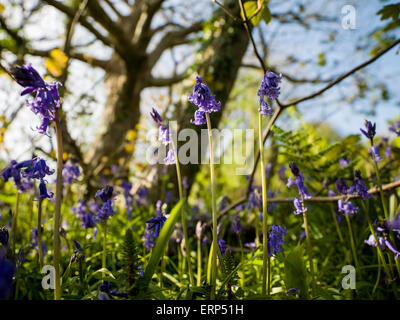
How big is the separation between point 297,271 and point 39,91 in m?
1.14

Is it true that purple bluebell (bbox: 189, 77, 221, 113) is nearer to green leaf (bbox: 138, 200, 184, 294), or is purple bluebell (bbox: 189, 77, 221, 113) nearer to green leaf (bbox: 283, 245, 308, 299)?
green leaf (bbox: 138, 200, 184, 294)

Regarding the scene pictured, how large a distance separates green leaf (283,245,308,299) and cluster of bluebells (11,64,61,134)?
102 cm

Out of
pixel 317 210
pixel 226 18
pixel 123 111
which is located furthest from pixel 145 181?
pixel 123 111

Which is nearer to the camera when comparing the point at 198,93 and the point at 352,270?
the point at 198,93

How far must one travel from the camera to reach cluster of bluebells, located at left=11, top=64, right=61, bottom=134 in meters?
0.83

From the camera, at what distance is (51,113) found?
0.92 metres

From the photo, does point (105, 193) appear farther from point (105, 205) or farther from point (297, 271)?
point (297, 271)

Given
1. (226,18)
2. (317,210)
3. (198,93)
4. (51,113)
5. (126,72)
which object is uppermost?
(126,72)

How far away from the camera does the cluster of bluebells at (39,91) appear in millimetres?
826

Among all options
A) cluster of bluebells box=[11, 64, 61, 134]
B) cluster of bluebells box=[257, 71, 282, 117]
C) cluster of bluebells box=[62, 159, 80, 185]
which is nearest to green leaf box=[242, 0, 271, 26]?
cluster of bluebells box=[257, 71, 282, 117]

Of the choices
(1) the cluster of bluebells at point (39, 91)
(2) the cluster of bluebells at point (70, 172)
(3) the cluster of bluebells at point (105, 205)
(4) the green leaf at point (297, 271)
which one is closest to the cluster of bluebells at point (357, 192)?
(4) the green leaf at point (297, 271)

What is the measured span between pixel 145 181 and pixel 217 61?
1709mm

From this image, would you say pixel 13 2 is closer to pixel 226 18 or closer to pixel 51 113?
pixel 226 18
